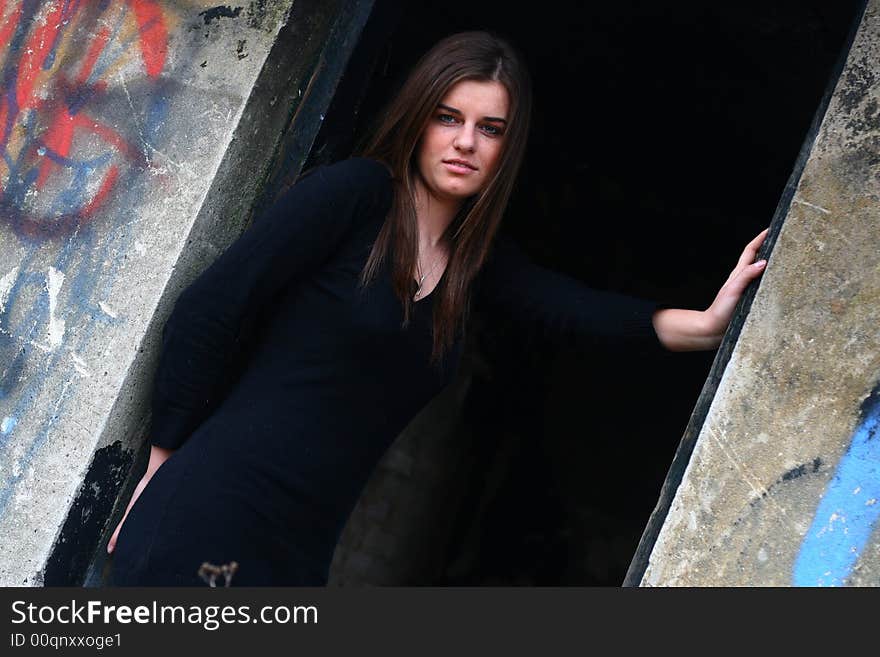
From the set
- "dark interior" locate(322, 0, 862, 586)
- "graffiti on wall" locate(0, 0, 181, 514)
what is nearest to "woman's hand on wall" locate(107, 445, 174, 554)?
"graffiti on wall" locate(0, 0, 181, 514)

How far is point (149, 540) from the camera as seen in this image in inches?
75.1

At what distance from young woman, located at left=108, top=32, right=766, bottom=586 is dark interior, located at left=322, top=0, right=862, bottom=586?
418mm

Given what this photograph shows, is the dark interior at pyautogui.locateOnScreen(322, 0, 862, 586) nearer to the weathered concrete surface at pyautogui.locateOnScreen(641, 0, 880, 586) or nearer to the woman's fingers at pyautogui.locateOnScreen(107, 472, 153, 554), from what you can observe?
the weathered concrete surface at pyautogui.locateOnScreen(641, 0, 880, 586)

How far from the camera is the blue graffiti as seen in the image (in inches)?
70.4

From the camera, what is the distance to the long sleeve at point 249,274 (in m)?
1.95

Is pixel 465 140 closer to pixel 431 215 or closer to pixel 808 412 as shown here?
pixel 431 215

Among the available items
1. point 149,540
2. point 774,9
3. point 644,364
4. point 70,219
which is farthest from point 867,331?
point 644,364

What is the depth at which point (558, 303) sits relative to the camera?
2.31 meters

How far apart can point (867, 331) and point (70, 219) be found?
1794 millimetres

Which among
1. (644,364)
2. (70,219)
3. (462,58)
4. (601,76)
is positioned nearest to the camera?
(462,58)

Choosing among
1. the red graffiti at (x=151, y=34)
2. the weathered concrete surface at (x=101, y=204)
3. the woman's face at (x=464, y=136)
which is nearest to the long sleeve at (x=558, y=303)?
the woman's face at (x=464, y=136)

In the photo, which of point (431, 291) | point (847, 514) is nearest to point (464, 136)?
point (431, 291)

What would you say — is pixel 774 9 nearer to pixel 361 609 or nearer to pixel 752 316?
pixel 752 316

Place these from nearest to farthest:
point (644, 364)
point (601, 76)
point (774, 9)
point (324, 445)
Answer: point (324, 445)
point (774, 9)
point (601, 76)
point (644, 364)
